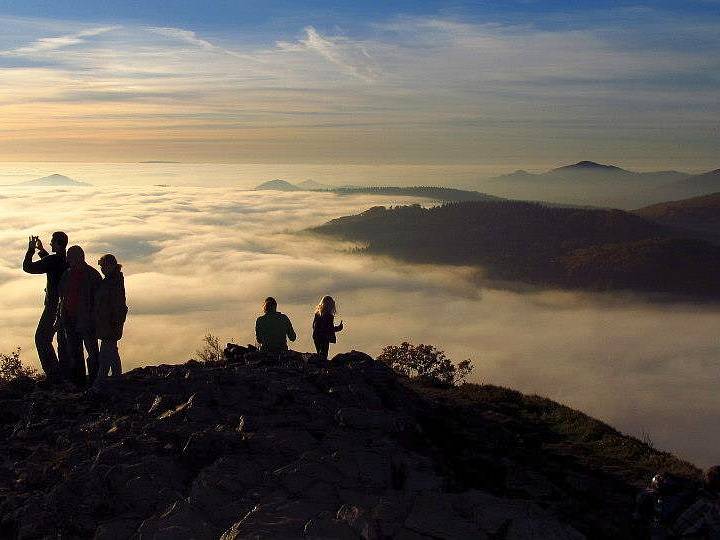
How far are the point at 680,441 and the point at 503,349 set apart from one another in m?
65.3

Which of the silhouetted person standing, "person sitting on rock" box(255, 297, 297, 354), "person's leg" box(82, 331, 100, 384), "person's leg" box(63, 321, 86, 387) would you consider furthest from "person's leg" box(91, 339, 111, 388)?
"person sitting on rock" box(255, 297, 297, 354)

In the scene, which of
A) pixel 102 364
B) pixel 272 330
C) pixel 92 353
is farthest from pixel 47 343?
pixel 272 330

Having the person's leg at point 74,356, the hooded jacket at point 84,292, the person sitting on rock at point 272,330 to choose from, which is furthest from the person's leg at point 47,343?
the person sitting on rock at point 272,330

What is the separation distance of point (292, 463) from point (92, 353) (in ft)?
16.3

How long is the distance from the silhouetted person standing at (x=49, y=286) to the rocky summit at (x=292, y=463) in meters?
0.54

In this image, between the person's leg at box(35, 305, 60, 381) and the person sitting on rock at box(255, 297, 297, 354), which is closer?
the person's leg at box(35, 305, 60, 381)

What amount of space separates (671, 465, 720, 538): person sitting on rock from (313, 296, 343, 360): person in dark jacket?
7.51 metres

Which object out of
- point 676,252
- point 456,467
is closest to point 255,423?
point 456,467

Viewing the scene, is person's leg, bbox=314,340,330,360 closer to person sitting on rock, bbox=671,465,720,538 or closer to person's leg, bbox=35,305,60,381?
person's leg, bbox=35,305,60,381

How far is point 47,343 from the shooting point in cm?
1198

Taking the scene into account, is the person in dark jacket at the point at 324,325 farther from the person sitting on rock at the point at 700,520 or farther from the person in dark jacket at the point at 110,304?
the person sitting on rock at the point at 700,520

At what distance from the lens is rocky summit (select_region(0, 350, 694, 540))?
666cm

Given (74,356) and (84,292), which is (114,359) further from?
(84,292)

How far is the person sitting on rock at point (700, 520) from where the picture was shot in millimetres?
6270
